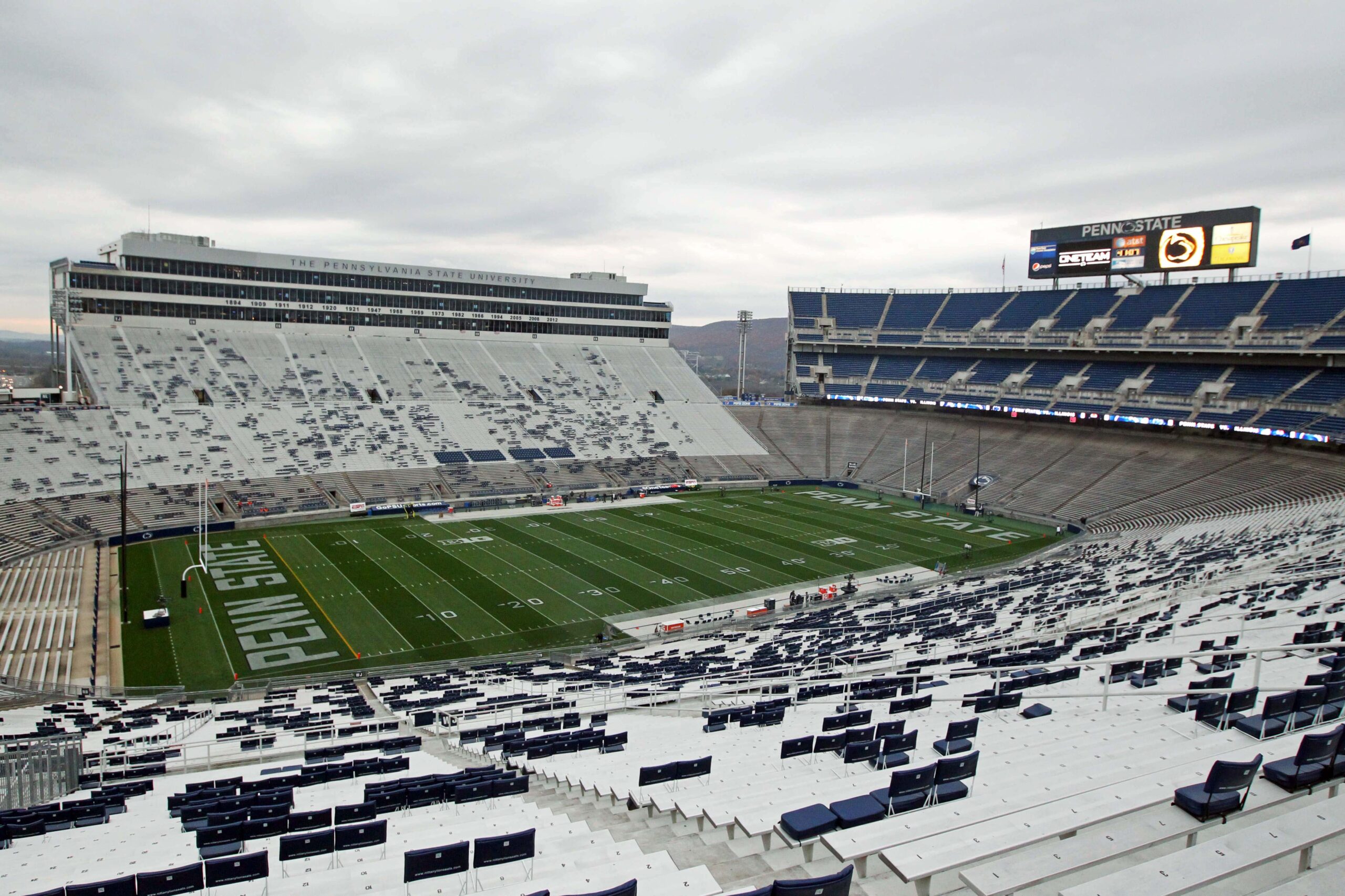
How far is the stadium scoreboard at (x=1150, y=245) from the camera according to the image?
60375 mm

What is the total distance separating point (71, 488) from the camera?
48.7 metres

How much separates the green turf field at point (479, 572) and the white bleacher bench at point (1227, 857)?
27.7m

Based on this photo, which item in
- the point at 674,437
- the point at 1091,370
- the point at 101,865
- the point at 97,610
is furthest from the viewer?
the point at 674,437

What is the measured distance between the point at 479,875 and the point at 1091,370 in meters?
70.7

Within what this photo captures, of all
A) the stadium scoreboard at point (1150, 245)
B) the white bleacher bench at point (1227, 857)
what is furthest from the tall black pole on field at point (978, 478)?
the white bleacher bench at point (1227, 857)

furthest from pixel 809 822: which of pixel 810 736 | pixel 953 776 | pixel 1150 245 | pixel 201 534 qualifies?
pixel 1150 245

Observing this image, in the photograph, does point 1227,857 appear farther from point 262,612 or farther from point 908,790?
point 262,612

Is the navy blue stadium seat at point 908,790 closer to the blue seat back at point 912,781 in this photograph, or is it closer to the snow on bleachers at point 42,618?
the blue seat back at point 912,781

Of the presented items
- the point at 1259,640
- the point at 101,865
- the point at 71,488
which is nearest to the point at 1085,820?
the point at 101,865

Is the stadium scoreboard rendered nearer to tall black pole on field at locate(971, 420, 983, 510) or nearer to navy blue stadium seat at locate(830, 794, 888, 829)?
tall black pole on field at locate(971, 420, 983, 510)

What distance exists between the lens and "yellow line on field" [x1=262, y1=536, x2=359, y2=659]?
3044 cm

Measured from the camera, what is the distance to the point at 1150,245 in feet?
213

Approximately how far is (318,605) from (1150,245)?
212ft

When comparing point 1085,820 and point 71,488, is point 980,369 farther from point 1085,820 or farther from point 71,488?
point 1085,820
